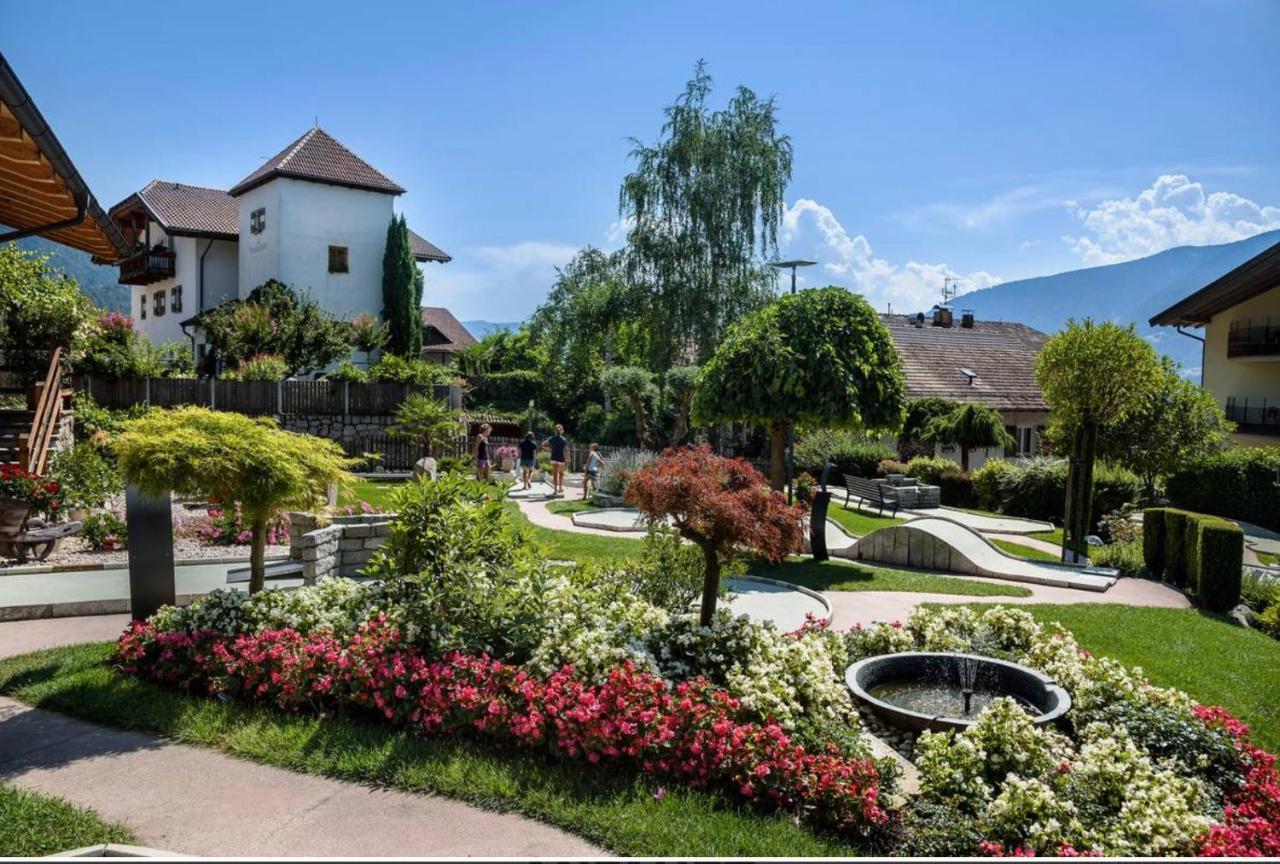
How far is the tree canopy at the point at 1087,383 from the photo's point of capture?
1536cm

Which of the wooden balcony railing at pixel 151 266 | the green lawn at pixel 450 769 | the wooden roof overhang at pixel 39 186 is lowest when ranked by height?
the green lawn at pixel 450 769

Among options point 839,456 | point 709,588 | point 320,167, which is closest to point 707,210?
point 839,456

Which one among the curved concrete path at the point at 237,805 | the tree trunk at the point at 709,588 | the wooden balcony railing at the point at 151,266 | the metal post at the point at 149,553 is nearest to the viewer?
the curved concrete path at the point at 237,805

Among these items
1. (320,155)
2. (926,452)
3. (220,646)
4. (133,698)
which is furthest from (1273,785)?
(320,155)

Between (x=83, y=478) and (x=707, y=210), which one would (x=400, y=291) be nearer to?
(x=707, y=210)

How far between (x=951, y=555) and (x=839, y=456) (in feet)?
44.9

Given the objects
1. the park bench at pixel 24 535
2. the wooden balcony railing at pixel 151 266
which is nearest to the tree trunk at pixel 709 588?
the park bench at pixel 24 535

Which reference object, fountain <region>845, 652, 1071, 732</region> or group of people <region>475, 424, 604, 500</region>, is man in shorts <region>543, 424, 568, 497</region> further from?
fountain <region>845, 652, 1071, 732</region>

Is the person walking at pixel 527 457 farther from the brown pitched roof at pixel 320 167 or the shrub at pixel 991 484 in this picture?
the brown pitched roof at pixel 320 167

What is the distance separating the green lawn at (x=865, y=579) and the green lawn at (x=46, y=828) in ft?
29.5

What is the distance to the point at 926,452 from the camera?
31156 millimetres

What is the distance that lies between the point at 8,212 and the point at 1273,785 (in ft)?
35.0

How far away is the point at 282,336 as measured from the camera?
97.9ft

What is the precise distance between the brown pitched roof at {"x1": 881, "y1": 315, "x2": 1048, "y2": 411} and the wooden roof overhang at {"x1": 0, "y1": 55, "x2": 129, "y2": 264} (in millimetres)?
27987
